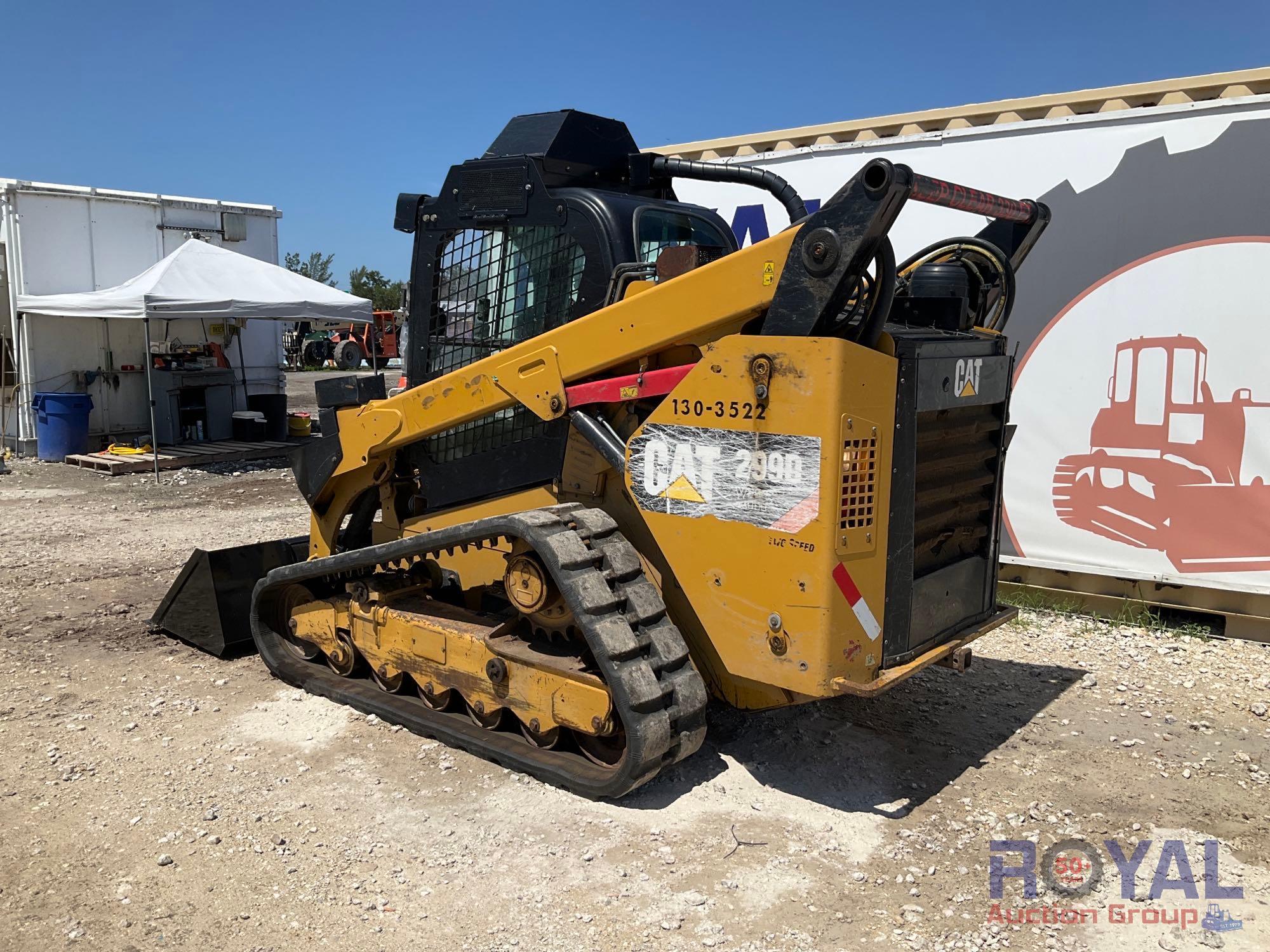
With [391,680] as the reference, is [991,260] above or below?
above

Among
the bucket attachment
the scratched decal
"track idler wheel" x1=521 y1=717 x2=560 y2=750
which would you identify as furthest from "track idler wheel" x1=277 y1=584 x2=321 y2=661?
the scratched decal

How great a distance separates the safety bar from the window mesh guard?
1539 millimetres

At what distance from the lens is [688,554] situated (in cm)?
398

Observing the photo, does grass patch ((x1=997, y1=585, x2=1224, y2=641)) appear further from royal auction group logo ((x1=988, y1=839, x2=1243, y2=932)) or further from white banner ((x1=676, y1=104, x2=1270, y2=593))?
royal auction group logo ((x1=988, y1=839, x2=1243, y2=932))

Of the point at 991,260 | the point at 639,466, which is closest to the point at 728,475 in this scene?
the point at 639,466

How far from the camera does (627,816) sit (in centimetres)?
404

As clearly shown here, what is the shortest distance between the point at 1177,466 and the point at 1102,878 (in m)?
3.80

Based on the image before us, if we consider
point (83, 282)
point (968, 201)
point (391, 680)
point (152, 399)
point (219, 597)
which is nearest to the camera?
point (968, 201)

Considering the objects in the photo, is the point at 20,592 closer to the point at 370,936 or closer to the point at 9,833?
the point at 9,833

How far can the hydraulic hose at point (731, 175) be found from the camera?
506 cm

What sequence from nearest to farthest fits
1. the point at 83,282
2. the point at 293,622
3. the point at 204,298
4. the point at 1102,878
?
the point at 1102,878 → the point at 293,622 → the point at 204,298 → the point at 83,282

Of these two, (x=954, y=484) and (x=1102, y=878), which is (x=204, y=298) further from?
(x=1102, y=878)

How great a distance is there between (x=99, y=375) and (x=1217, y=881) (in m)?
14.6

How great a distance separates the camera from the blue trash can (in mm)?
13688
